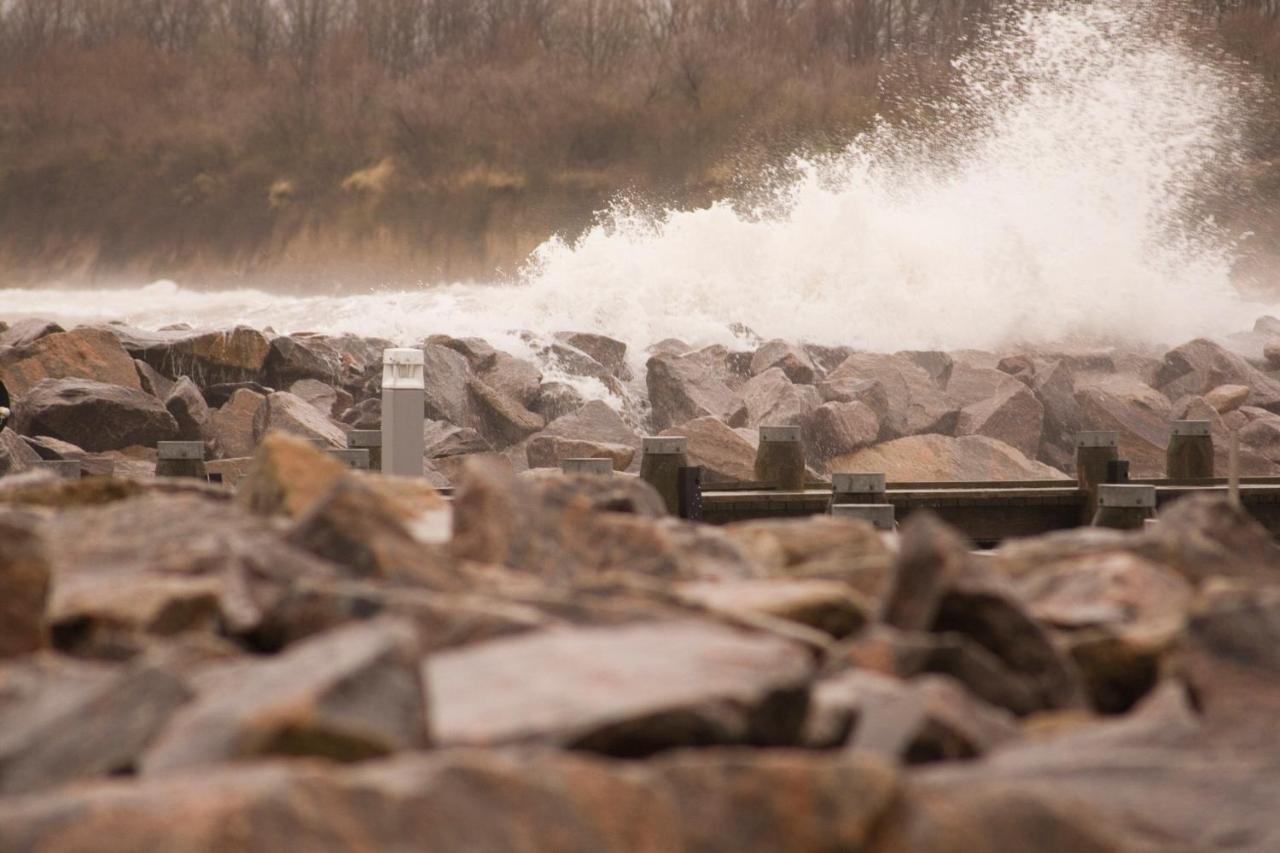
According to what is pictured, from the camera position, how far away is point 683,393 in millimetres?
21234

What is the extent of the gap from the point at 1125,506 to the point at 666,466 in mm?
3445

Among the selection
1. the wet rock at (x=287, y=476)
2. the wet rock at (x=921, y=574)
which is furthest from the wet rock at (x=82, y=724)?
the wet rock at (x=287, y=476)

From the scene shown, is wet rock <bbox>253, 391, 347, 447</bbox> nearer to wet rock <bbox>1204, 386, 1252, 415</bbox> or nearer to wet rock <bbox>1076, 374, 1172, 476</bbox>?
wet rock <bbox>1076, 374, 1172, 476</bbox>

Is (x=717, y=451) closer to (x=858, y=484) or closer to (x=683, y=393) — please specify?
(x=858, y=484)

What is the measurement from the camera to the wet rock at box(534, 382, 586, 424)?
2000cm

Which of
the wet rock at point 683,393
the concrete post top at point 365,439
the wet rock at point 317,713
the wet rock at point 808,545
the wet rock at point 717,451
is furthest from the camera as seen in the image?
the wet rock at point 683,393

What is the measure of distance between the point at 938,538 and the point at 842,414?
51.0 ft

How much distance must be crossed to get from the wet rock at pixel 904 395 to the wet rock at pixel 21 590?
17.0 meters

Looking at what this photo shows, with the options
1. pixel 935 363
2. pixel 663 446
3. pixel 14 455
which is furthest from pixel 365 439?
pixel 935 363

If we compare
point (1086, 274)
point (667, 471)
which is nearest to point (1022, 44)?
point (1086, 274)

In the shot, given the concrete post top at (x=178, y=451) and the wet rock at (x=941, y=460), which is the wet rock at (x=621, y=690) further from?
the wet rock at (x=941, y=460)

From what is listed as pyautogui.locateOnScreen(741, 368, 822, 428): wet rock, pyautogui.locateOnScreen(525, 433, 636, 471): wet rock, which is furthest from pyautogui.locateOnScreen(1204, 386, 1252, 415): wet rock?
pyautogui.locateOnScreen(525, 433, 636, 471): wet rock

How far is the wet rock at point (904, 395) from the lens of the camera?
800 inches

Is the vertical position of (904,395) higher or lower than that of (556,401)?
higher
